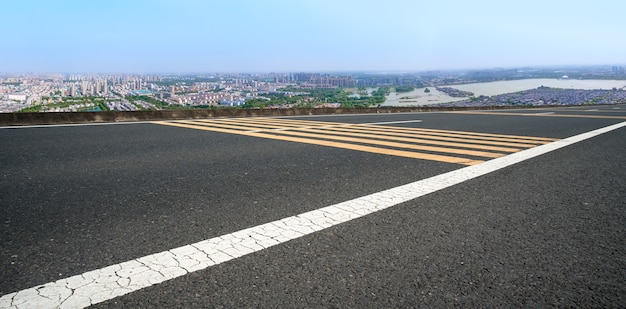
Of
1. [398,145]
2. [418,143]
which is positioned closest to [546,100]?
[418,143]

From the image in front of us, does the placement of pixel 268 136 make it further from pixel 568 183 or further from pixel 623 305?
pixel 623 305

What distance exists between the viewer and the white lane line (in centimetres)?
185

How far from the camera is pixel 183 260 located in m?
2.28

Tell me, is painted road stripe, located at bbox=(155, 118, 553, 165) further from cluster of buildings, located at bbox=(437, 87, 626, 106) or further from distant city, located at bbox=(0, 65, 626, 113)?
cluster of buildings, located at bbox=(437, 87, 626, 106)

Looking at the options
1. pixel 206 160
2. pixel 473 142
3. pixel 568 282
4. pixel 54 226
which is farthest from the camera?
pixel 473 142

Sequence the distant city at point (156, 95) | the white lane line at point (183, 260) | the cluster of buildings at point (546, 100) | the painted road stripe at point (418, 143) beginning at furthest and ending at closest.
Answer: the cluster of buildings at point (546, 100) → the distant city at point (156, 95) → the painted road stripe at point (418, 143) → the white lane line at point (183, 260)

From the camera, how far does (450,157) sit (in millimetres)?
6020

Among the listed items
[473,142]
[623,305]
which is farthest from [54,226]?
[473,142]

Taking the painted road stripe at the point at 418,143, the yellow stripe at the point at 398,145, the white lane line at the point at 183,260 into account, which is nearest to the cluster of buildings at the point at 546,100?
the painted road stripe at the point at 418,143

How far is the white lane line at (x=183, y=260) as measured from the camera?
1.85 metres

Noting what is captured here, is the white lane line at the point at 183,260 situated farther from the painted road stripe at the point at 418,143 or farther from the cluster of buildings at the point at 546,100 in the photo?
the cluster of buildings at the point at 546,100

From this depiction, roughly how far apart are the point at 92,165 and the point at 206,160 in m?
1.46

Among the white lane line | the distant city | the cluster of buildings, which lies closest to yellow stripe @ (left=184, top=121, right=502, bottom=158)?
the white lane line

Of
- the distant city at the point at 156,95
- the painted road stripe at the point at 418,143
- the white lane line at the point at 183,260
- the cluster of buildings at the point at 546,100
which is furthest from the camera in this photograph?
the cluster of buildings at the point at 546,100
